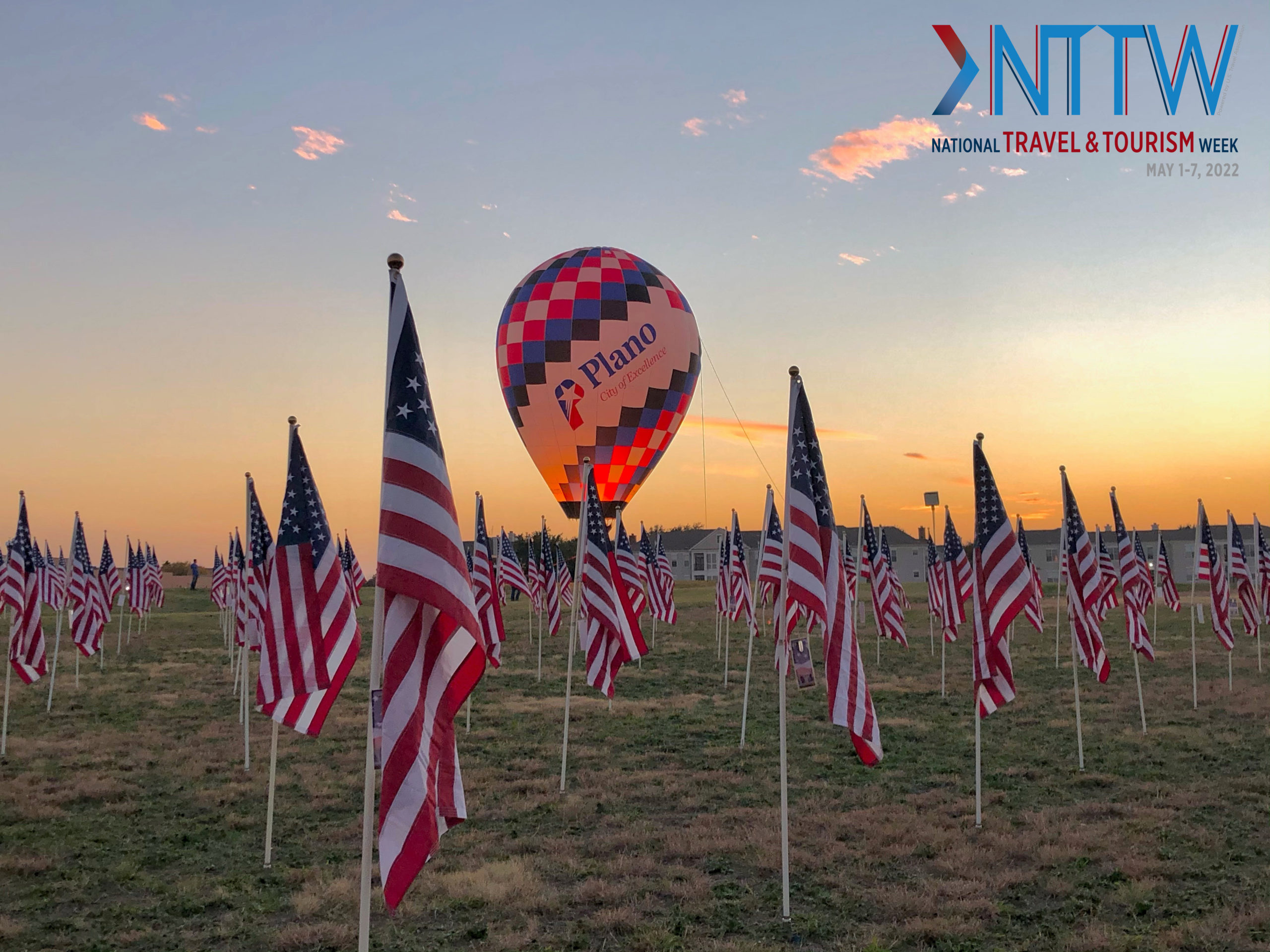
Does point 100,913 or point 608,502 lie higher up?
point 608,502

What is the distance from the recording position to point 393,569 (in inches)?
287

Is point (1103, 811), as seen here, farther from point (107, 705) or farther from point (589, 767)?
point (107, 705)

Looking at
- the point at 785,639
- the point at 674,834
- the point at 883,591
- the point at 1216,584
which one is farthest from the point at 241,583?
the point at 1216,584

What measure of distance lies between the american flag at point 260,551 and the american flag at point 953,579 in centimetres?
1909

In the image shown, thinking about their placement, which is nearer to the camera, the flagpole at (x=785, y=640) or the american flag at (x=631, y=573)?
the flagpole at (x=785, y=640)

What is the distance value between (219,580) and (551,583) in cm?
2308

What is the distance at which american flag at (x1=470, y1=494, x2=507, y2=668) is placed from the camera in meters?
22.5

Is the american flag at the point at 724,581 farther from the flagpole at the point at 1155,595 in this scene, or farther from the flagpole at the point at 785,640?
the flagpole at the point at 785,640

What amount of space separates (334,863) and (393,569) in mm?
8687

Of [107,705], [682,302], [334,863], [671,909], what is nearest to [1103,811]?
[671,909]

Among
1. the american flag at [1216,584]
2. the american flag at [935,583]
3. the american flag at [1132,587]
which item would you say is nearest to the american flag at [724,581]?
the american flag at [935,583]

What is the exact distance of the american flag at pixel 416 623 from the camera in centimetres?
721

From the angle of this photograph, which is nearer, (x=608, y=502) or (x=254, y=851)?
(x=254, y=851)

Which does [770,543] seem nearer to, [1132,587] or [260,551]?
[1132,587]
